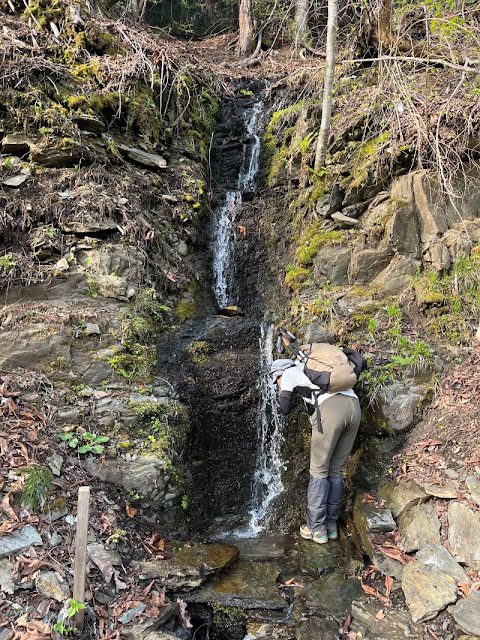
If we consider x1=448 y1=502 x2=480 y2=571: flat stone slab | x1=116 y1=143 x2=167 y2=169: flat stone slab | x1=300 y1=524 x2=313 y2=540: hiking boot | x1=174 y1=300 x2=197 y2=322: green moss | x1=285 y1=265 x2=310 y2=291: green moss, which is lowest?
x1=300 y1=524 x2=313 y2=540: hiking boot

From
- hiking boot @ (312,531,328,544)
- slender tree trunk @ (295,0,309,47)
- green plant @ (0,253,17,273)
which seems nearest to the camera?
hiking boot @ (312,531,328,544)

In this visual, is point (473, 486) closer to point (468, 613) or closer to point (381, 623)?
point (468, 613)

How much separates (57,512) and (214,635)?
190cm

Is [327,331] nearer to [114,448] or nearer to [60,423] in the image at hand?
[114,448]

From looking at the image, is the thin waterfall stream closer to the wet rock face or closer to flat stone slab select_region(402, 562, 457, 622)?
the wet rock face

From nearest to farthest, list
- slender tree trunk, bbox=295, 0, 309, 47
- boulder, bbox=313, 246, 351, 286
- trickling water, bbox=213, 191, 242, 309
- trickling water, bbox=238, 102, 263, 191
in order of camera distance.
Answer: boulder, bbox=313, 246, 351, 286 → slender tree trunk, bbox=295, 0, 309, 47 → trickling water, bbox=213, 191, 242, 309 → trickling water, bbox=238, 102, 263, 191

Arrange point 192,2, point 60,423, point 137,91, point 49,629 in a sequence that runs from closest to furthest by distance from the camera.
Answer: point 49,629
point 60,423
point 137,91
point 192,2

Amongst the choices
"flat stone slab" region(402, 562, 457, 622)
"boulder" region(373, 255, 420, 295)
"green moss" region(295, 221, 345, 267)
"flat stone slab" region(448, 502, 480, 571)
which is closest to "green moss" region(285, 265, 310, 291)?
"green moss" region(295, 221, 345, 267)

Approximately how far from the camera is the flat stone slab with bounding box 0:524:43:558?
3510 mm

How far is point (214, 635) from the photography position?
400cm

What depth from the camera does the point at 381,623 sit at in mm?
3738

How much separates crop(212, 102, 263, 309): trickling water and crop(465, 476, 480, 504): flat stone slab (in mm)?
5280

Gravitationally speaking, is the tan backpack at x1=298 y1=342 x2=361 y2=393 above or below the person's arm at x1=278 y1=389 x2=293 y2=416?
above

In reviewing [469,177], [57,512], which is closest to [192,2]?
[469,177]
